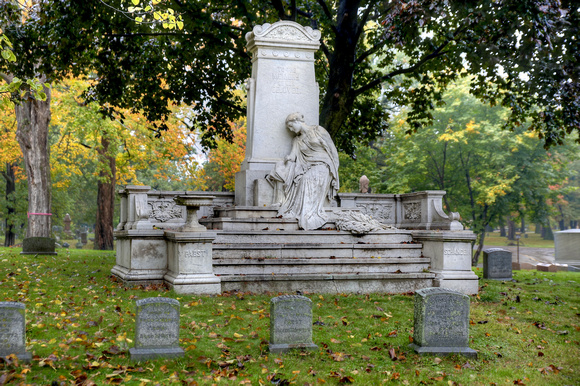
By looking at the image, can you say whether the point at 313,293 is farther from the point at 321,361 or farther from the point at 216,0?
the point at 216,0

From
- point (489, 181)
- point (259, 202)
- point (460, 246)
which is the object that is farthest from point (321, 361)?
point (489, 181)

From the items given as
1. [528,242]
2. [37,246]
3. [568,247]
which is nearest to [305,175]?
[37,246]

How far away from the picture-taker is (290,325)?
617 cm

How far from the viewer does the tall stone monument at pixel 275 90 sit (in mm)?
12727

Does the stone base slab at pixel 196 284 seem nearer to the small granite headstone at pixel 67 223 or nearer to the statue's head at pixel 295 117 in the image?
the statue's head at pixel 295 117

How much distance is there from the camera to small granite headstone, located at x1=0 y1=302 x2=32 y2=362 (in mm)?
5355

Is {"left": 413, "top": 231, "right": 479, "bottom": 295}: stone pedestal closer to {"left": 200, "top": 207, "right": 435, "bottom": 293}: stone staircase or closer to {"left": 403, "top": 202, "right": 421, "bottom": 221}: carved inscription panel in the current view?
{"left": 200, "top": 207, "right": 435, "bottom": 293}: stone staircase

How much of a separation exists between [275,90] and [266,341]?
7.67 metres

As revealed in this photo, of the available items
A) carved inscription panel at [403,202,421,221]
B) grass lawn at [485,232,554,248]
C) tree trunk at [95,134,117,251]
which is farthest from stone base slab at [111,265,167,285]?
grass lawn at [485,232,554,248]

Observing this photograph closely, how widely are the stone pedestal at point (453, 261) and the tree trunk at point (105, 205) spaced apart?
51.1 ft

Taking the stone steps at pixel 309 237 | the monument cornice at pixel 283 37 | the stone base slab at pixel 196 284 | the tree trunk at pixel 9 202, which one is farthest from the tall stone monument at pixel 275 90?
the tree trunk at pixel 9 202

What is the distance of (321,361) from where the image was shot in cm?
591

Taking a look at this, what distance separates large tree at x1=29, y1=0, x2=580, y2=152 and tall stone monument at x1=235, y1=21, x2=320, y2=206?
6.53 ft

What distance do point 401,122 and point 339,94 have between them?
42.9ft
